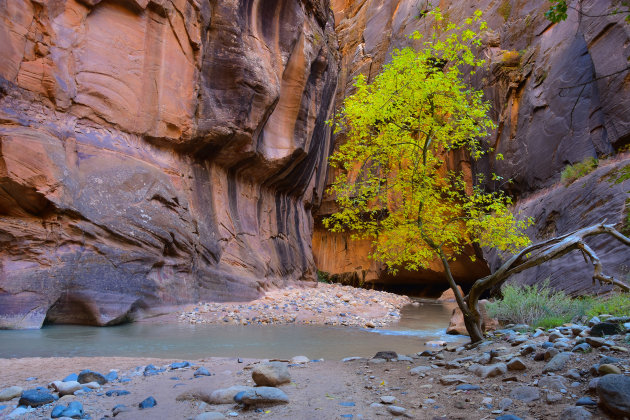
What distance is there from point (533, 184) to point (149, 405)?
17.7 m

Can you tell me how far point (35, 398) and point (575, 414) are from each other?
479 centimetres

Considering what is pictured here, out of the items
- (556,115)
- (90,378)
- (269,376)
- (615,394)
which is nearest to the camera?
(615,394)

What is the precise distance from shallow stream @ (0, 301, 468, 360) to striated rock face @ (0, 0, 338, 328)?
1.44 metres

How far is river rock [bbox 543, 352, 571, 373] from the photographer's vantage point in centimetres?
421

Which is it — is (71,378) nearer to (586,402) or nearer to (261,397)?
(261,397)

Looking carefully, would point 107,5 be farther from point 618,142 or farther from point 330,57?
point 618,142

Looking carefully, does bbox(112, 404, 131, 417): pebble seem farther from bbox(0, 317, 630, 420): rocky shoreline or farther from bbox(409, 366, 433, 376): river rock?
bbox(409, 366, 433, 376): river rock

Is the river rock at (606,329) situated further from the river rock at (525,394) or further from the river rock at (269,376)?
the river rock at (269,376)

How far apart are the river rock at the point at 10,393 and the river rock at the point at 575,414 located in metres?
5.16

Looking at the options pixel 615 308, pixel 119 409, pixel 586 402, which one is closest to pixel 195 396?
pixel 119 409

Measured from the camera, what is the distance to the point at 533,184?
695 inches

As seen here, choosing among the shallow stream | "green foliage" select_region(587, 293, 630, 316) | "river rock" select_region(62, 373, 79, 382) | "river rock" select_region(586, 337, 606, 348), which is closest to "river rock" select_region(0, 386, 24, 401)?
"river rock" select_region(62, 373, 79, 382)

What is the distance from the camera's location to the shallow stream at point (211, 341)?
759 cm

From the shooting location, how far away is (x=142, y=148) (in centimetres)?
1444
